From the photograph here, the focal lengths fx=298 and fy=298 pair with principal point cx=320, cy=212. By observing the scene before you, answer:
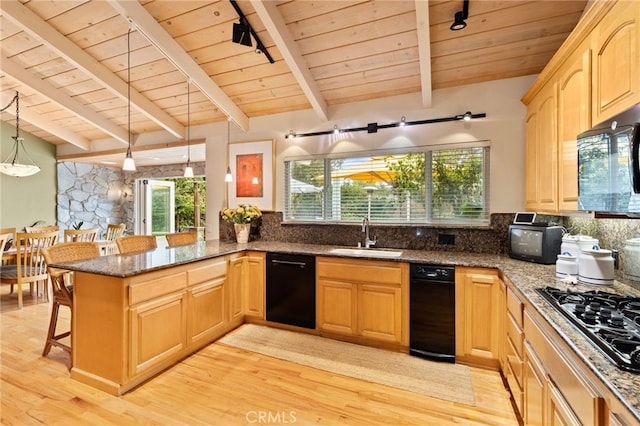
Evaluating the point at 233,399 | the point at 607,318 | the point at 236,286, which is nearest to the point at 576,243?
the point at 607,318

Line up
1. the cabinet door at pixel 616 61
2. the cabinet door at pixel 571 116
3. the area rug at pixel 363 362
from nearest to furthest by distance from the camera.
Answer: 1. the cabinet door at pixel 616 61
2. the cabinet door at pixel 571 116
3. the area rug at pixel 363 362

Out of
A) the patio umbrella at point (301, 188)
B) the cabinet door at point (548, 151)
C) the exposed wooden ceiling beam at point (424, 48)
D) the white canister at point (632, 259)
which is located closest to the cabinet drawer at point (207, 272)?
the patio umbrella at point (301, 188)

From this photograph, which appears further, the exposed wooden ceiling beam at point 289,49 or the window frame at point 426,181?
the window frame at point 426,181

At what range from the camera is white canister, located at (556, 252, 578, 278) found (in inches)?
76.4

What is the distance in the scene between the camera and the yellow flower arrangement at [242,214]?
12.4 feet

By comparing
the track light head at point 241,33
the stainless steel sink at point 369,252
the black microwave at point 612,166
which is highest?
the track light head at point 241,33

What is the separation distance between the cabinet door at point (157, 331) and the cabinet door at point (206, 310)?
0.31 ft

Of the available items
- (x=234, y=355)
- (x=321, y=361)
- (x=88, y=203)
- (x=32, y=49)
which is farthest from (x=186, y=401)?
(x=88, y=203)

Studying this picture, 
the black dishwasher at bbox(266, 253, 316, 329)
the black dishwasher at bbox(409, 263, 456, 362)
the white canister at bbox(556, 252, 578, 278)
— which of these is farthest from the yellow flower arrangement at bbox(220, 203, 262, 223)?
the white canister at bbox(556, 252, 578, 278)

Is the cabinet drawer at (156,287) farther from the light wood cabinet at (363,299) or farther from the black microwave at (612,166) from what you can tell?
the black microwave at (612,166)

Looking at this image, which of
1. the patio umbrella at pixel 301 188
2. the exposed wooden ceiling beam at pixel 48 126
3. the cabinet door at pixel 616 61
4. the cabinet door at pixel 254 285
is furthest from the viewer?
the exposed wooden ceiling beam at pixel 48 126

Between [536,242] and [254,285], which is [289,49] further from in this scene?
[536,242]

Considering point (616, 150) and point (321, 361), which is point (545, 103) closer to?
point (616, 150)

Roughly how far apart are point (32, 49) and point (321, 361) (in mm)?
4362
